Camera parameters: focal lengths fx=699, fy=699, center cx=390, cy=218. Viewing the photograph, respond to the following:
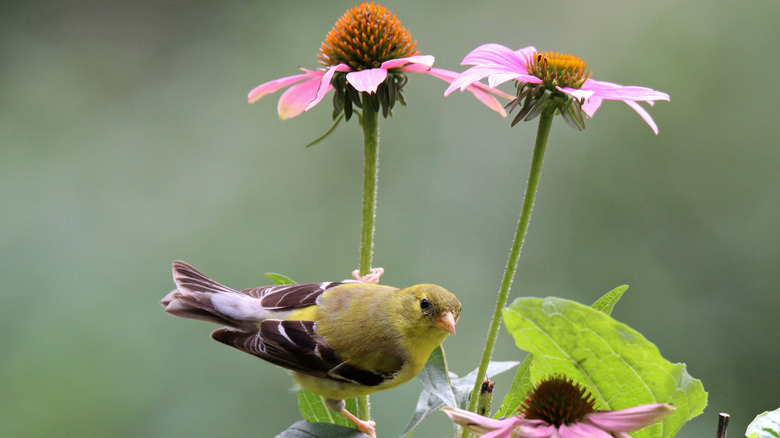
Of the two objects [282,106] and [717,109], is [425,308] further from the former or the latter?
[717,109]

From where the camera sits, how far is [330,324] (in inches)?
34.9

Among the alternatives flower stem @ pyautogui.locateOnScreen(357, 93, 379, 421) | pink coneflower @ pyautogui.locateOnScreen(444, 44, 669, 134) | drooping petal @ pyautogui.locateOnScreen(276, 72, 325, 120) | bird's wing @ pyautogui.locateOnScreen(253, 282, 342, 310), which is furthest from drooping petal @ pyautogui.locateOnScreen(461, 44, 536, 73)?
bird's wing @ pyautogui.locateOnScreen(253, 282, 342, 310)

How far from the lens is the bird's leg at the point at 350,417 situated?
74 cm

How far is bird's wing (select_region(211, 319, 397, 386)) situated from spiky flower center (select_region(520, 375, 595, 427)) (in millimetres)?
300

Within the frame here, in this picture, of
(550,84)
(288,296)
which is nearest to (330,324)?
(288,296)

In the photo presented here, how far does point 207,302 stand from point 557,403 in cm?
49

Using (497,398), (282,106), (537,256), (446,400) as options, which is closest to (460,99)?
(537,256)

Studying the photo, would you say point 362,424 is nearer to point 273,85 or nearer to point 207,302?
point 207,302

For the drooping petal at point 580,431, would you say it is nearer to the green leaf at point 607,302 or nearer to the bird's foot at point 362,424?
the green leaf at point 607,302

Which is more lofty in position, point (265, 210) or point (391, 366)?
point (265, 210)

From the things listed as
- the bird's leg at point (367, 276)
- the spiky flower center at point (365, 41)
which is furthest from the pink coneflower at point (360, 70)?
the bird's leg at point (367, 276)

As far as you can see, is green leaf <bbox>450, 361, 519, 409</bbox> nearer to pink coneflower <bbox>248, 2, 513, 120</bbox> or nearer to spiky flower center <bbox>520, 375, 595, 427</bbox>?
spiky flower center <bbox>520, 375, 595, 427</bbox>

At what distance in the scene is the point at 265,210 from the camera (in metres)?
2.45

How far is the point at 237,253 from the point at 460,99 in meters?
0.98
